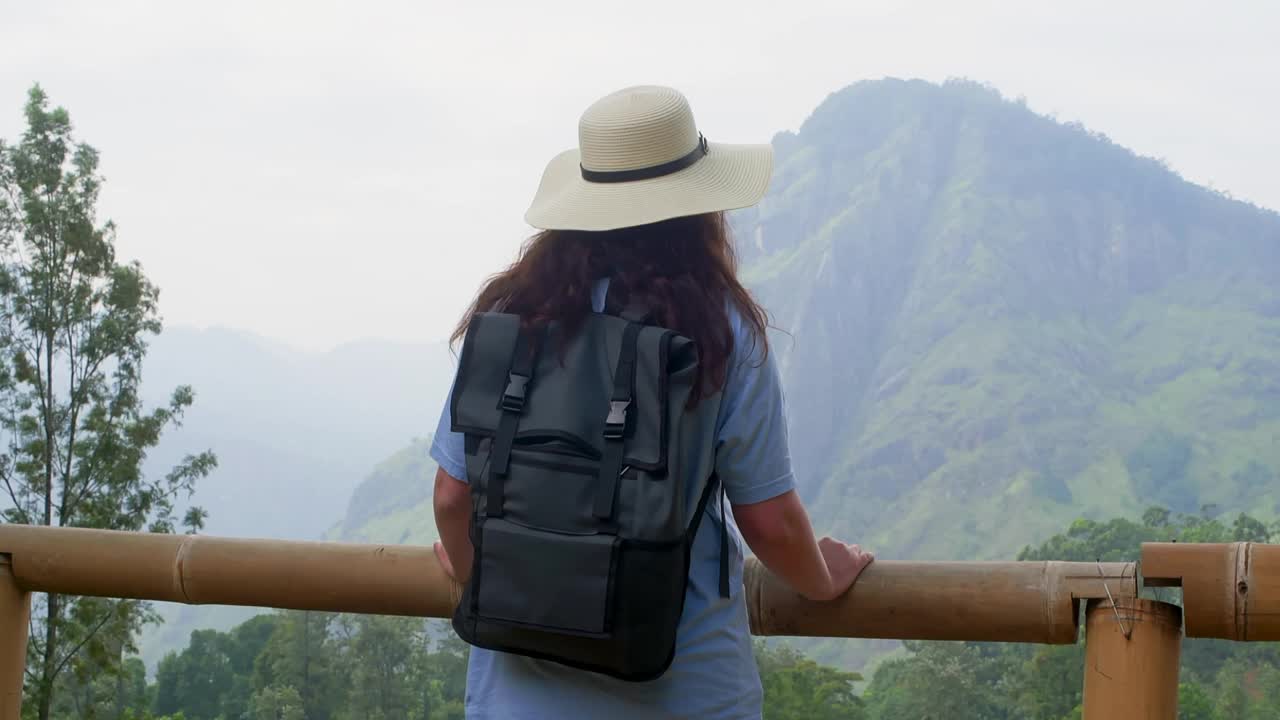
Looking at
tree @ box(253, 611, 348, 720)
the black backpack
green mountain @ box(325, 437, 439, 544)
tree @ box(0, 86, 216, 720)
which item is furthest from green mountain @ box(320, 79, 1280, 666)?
the black backpack

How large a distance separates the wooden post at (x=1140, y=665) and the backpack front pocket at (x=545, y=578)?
62 centimetres

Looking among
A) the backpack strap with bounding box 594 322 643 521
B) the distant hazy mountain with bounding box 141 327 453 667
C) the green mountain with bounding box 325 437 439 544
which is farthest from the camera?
the distant hazy mountain with bounding box 141 327 453 667

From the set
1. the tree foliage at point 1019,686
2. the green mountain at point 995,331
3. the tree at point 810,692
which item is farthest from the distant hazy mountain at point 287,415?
the tree at point 810,692

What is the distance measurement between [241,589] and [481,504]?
0.74 meters

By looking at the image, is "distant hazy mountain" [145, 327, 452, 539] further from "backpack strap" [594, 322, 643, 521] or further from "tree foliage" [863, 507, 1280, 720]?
"backpack strap" [594, 322, 643, 521]

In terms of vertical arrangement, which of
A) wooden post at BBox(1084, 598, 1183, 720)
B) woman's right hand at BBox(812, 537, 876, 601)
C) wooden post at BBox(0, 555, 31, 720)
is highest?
woman's right hand at BBox(812, 537, 876, 601)

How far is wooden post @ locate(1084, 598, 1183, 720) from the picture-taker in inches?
53.9

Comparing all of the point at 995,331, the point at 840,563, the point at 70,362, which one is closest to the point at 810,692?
the point at 840,563

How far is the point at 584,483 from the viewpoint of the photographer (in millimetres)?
1215

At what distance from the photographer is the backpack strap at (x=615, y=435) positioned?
1.20 m

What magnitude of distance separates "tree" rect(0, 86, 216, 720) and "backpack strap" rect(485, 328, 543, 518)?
1638cm

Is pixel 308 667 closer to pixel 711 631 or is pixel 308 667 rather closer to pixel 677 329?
pixel 711 631

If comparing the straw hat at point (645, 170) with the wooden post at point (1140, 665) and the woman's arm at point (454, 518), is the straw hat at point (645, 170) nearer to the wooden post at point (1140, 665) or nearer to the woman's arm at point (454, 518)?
the woman's arm at point (454, 518)

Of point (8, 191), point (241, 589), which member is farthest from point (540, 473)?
point (8, 191)
